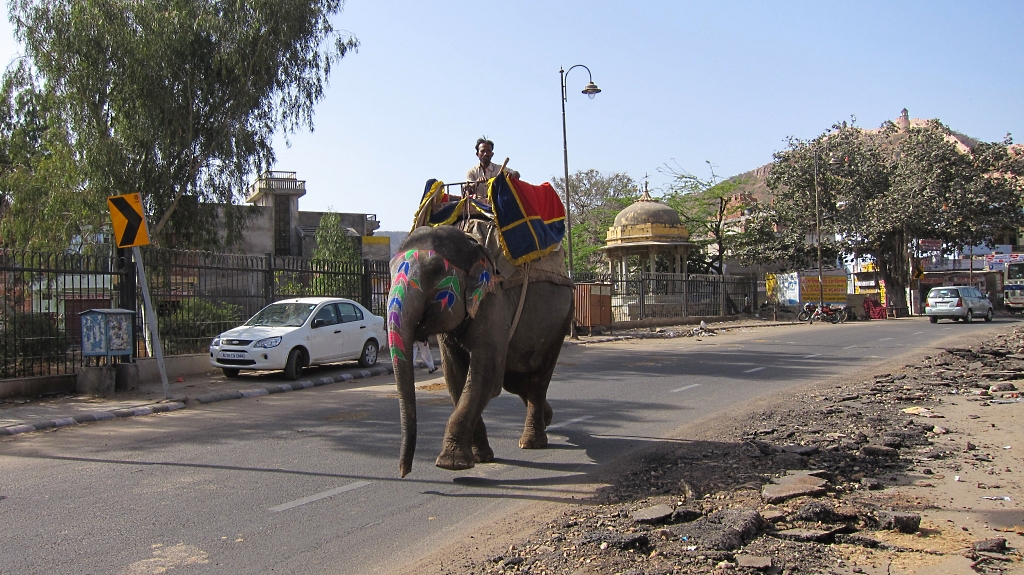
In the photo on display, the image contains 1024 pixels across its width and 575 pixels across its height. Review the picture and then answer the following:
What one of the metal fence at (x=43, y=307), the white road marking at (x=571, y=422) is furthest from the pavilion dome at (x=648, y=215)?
the white road marking at (x=571, y=422)

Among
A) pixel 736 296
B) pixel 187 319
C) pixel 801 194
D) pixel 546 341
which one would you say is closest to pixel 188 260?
pixel 187 319

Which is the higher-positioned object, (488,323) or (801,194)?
(801,194)

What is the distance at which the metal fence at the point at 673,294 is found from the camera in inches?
1214

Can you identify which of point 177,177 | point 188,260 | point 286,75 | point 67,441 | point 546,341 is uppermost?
point 286,75

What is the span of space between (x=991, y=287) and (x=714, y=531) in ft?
214

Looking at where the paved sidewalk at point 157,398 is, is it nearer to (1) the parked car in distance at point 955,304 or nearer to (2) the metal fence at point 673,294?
(2) the metal fence at point 673,294

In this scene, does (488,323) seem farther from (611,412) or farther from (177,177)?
(177,177)

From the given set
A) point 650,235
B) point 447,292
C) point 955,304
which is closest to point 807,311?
point 955,304

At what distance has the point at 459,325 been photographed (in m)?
5.89

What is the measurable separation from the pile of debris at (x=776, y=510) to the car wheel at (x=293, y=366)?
29.6 ft

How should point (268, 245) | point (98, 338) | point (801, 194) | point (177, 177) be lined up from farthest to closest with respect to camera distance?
point (268, 245) → point (801, 194) → point (177, 177) → point (98, 338)

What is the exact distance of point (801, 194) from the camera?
47188mm

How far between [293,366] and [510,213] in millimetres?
9378

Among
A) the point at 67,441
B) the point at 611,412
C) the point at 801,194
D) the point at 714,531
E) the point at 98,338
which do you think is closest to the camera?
the point at 714,531
